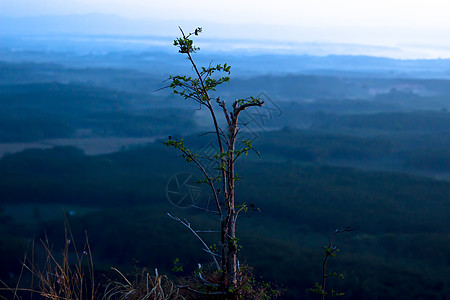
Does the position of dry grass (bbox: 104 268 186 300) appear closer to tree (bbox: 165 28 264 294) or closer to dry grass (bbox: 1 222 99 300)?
dry grass (bbox: 1 222 99 300)

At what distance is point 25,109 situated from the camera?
117 metres

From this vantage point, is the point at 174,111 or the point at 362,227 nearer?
the point at 362,227

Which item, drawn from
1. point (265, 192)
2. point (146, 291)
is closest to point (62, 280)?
point (146, 291)

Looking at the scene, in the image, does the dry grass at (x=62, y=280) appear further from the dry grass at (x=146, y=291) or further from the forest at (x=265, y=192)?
the forest at (x=265, y=192)

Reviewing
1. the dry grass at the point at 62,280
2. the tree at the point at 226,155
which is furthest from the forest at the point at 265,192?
the dry grass at the point at 62,280

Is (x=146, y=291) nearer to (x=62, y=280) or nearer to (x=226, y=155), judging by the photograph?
(x=62, y=280)

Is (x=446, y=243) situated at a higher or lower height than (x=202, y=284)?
lower

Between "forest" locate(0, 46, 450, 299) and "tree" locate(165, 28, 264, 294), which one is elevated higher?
"tree" locate(165, 28, 264, 294)

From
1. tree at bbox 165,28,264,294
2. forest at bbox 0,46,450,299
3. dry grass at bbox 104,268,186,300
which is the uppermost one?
tree at bbox 165,28,264,294

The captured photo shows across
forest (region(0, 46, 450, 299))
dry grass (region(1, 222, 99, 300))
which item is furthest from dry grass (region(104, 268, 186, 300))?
forest (region(0, 46, 450, 299))

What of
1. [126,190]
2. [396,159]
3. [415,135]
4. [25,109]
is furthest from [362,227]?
[25,109]

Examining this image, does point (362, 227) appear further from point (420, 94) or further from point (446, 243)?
point (420, 94)

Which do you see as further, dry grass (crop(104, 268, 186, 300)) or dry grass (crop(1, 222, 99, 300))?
dry grass (crop(104, 268, 186, 300))

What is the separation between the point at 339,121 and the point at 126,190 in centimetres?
6469
